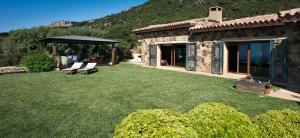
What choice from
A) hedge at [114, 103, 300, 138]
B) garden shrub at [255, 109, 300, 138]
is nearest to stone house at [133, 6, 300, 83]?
garden shrub at [255, 109, 300, 138]

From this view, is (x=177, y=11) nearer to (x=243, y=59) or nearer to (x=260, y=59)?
(x=243, y=59)

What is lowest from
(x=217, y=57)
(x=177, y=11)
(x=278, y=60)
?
(x=278, y=60)

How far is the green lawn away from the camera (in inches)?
213

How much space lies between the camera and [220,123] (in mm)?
2980

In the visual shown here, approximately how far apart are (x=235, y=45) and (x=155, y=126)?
13283 mm

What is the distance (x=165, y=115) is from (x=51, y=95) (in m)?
7.21

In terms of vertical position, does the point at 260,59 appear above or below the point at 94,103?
above

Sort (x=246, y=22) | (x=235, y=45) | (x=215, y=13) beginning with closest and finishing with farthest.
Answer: (x=246, y=22) < (x=235, y=45) < (x=215, y=13)

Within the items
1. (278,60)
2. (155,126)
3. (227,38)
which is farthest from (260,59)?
(155,126)

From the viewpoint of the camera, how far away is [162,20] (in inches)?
1503

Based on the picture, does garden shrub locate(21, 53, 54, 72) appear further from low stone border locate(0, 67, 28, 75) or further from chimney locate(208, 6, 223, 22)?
chimney locate(208, 6, 223, 22)

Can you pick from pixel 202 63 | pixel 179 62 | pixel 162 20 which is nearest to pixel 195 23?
pixel 202 63

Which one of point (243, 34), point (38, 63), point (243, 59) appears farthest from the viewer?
point (38, 63)

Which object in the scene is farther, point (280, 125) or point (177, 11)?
point (177, 11)
